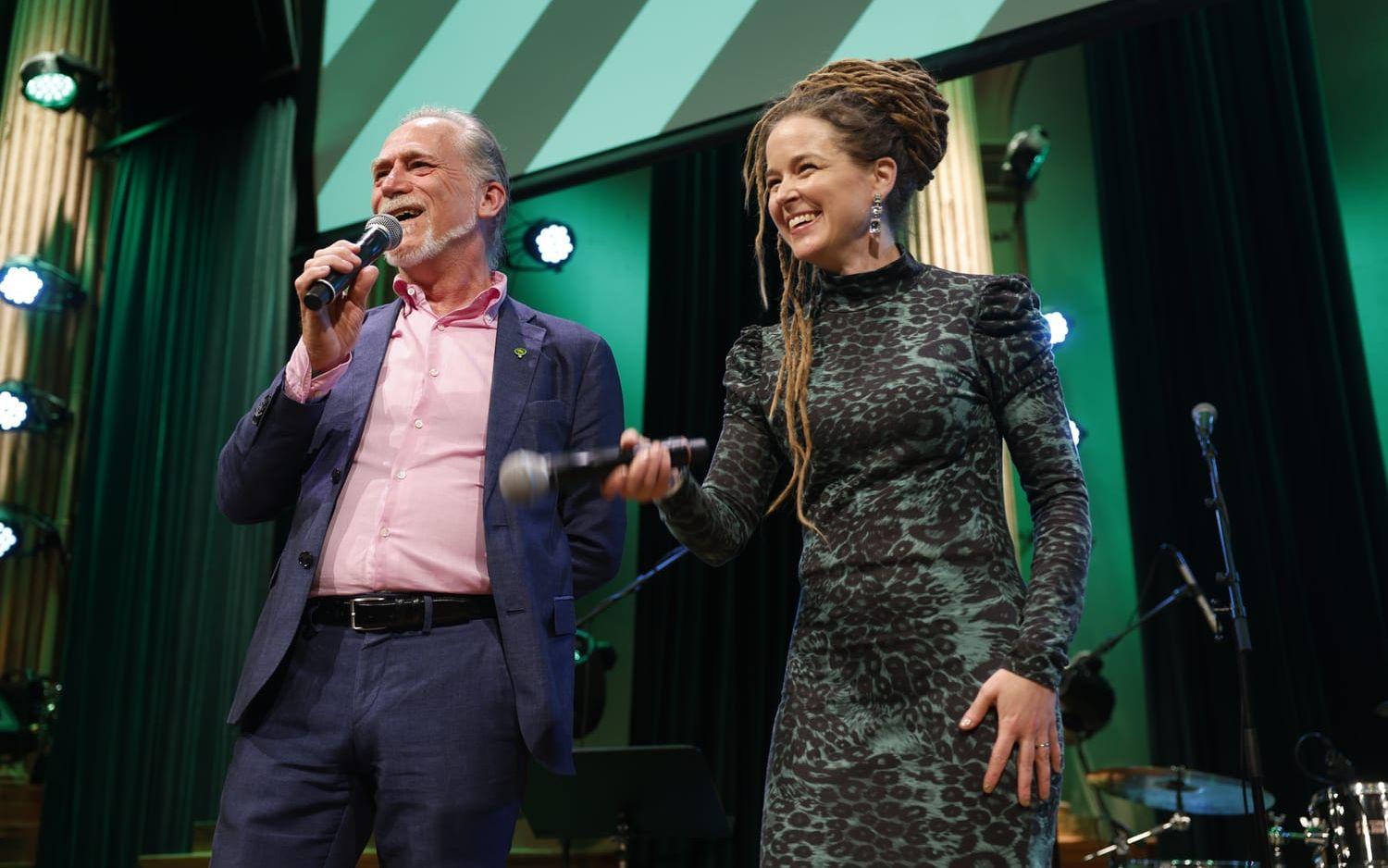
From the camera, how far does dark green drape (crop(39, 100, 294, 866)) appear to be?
4.80 metres

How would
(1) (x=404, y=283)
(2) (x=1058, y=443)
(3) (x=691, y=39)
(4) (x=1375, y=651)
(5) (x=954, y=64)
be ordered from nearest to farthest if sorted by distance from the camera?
(2) (x=1058, y=443) < (1) (x=404, y=283) < (5) (x=954, y=64) < (3) (x=691, y=39) < (4) (x=1375, y=651)

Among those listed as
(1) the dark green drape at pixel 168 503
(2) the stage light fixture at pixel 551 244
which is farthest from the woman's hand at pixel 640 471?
(2) the stage light fixture at pixel 551 244

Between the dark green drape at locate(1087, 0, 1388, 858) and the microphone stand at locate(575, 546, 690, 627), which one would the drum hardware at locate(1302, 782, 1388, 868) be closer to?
the dark green drape at locate(1087, 0, 1388, 858)

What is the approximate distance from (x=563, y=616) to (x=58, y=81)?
5.46 metres

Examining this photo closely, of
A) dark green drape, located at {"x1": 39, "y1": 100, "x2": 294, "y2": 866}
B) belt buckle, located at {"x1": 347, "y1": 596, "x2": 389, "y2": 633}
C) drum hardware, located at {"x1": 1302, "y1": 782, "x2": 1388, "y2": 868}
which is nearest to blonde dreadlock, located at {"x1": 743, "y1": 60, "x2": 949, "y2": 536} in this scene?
belt buckle, located at {"x1": 347, "y1": 596, "x2": 389, "y2": 633}

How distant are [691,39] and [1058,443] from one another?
252 centimetres

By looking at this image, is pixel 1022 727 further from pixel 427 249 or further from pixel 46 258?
pixel 46 258

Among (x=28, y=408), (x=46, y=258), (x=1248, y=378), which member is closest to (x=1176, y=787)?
(x=1248, y=378)

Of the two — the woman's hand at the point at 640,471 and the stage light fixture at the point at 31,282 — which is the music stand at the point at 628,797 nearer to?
the woman's hand at the point at 640,471

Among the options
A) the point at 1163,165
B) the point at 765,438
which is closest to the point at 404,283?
the point at 765,438

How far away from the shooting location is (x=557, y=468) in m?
1.08

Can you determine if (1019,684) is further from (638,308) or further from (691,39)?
(638,308)

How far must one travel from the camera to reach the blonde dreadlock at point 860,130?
1476mm

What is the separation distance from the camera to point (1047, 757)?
4.03 ft
